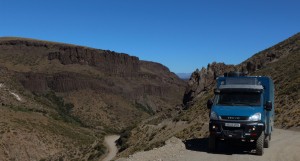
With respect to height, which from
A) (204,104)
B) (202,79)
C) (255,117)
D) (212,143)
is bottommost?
(212,143)

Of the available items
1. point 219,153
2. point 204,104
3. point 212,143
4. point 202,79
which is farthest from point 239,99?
point 202,79

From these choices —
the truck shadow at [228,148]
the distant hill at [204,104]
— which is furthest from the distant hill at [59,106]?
the truck shadow at [228,148]

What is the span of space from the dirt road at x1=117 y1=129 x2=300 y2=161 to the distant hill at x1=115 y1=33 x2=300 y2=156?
4175 mm

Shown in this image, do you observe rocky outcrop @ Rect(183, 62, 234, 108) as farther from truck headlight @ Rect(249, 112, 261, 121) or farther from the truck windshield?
truck headlight @ Rect(249, 112, 261, 121)

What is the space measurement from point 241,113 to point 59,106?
472ft

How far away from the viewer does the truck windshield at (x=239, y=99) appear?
17000mm

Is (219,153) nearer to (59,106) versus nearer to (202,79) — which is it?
(202,79)

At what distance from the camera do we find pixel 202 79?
65.8 m

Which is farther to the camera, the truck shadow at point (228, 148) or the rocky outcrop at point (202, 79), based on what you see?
the rocky outcrop at point (202, 79)

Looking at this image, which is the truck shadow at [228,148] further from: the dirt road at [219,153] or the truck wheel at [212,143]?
the truck wheel at [212,143]

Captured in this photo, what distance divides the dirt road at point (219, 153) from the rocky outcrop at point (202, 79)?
146 feet

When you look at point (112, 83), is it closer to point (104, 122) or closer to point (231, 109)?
point (104, 122)

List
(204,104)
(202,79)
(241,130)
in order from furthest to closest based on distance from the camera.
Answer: (202,79), (204,104), (241,130)

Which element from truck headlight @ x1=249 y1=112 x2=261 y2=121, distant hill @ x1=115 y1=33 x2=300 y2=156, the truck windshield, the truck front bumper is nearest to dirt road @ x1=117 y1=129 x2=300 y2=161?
the truck front bumper
